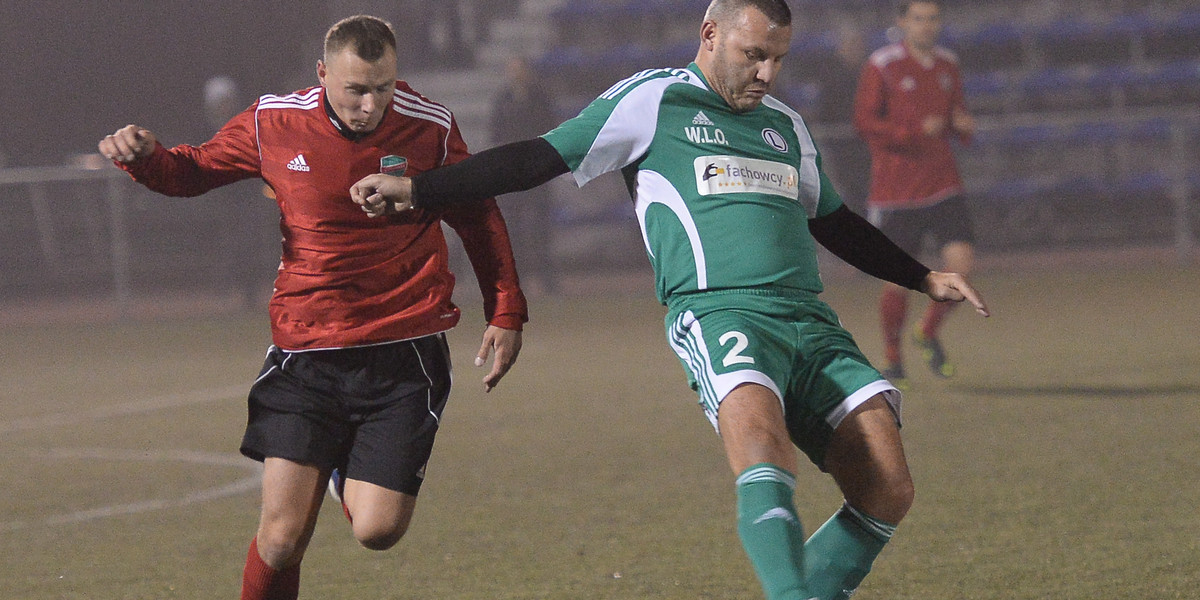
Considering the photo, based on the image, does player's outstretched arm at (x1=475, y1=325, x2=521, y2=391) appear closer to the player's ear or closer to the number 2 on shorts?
the number 2 on shorts

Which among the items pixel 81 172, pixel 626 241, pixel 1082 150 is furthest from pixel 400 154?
pixel 1082 150

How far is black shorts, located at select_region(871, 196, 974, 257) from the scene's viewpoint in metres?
9.02

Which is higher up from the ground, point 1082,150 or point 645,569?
point 645,569

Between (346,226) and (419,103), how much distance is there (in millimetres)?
407

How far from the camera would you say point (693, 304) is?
384cm

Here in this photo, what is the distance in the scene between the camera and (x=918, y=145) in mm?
9266

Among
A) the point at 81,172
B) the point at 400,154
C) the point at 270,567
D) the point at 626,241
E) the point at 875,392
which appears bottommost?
the point at 626,241

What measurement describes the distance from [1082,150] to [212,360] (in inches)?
445

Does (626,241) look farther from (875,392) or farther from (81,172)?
(875,392)

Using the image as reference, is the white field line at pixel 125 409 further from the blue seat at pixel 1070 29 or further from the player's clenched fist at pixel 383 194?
the blue seat at pixel 1070 29

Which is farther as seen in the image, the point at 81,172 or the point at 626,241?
the point at 626,241

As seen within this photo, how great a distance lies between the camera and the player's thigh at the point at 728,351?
364cm

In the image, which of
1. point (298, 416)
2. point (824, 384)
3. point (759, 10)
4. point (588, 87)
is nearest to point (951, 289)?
point (824, 384)

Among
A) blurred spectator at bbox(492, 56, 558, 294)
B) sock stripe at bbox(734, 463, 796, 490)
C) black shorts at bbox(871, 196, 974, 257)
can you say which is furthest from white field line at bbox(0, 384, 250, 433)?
sock stripe at bbox(734, 463, 796, 490)
